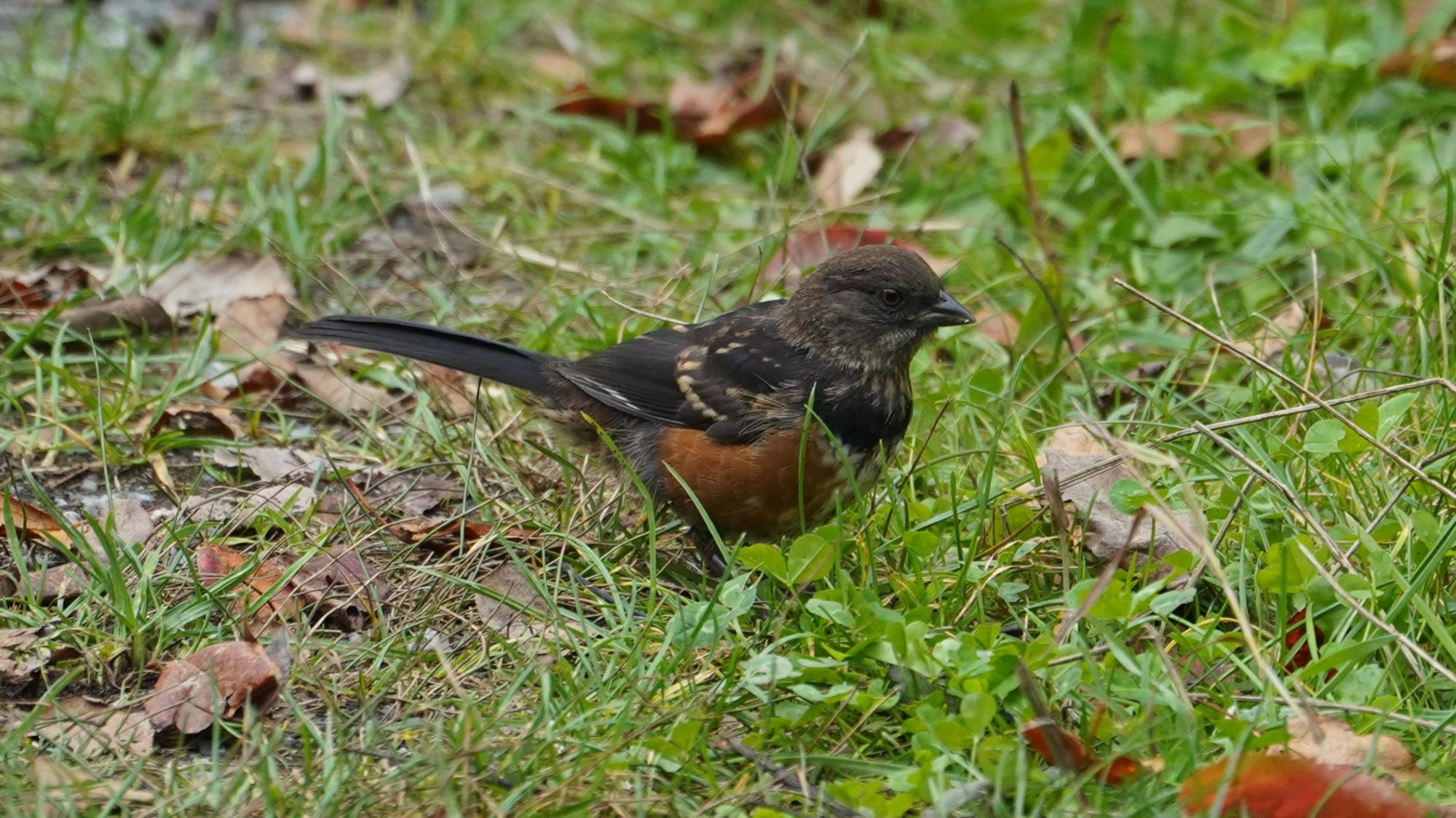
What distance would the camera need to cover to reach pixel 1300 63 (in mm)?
4848

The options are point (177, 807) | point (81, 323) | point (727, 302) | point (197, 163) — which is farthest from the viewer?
point (197, 163)

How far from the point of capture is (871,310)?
3.40 metres

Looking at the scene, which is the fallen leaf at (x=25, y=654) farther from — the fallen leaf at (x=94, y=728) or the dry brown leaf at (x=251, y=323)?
the dry brown leaf at (x=251, y=323)

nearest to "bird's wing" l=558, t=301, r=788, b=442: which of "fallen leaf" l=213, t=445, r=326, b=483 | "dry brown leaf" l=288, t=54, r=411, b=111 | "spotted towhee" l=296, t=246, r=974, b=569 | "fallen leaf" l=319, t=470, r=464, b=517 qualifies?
"spotted towhee" l=296, t=246, r=974, b=569

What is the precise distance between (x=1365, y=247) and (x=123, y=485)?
3.00 m

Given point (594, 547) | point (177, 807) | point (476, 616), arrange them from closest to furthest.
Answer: point (177, 807)
point (476, 616)
point (594, 547)

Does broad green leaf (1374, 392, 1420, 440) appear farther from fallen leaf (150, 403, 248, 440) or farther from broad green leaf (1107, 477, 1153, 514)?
fallen leaf (150, 403, 248, 440)

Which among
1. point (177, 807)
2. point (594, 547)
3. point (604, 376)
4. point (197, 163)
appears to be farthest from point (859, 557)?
point (197, 163)

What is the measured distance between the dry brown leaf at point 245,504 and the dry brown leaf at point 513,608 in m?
0.49

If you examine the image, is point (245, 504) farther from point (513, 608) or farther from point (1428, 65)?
point (1428, 65)

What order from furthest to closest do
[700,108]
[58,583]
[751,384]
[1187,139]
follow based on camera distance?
1. [700,108]
2. [1187,139]
3. [751,384]
4. [58,583]

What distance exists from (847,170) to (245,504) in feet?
7.81

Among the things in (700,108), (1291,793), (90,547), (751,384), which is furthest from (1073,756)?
(700,108)

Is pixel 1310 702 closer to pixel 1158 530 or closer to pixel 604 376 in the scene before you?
pixel 1158 530
